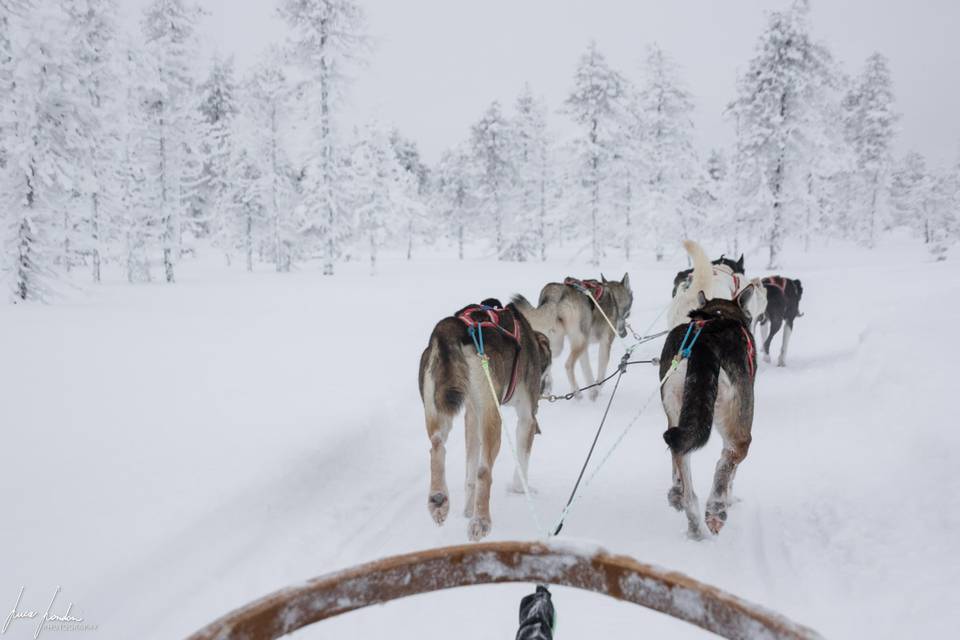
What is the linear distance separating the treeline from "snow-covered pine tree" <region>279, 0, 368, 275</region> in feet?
0.27

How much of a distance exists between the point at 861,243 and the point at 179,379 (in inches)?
2078

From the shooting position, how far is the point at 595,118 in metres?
31.3

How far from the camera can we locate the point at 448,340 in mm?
3762

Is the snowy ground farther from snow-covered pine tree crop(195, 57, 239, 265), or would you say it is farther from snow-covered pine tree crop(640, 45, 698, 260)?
snow-covered pine tree crop(195, 57, 239, 265)

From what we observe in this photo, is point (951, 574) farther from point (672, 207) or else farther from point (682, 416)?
point (672, 207)

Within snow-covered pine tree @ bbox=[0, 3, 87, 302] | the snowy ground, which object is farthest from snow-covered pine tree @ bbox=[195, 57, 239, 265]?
the snowy ground

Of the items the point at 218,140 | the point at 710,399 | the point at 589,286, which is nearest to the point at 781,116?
the point at 589,286

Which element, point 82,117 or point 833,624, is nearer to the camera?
point 833,624

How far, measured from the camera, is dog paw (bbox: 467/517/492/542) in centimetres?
370

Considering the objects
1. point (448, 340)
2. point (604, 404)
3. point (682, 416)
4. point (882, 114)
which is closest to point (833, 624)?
point (682, 416)

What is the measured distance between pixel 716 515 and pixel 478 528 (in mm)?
1624

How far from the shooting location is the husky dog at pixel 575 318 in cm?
731

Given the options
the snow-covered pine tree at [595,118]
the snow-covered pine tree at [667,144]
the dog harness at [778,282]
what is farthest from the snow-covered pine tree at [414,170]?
the dog harness at [778,282]

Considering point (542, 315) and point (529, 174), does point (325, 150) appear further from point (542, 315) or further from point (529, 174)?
point (542, 315)
